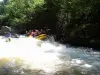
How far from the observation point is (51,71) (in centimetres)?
1205

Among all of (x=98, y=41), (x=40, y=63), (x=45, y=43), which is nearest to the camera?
(x=40, y=63)

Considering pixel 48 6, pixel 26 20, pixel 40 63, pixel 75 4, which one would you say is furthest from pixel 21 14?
pixel 40 63

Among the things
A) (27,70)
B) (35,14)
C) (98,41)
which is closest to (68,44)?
(98,41)

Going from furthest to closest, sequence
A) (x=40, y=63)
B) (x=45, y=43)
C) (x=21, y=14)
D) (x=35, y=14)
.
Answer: (x=21, y=14) < (x=35, y=14) < (x=45, y=43) < (x=40, y=63)

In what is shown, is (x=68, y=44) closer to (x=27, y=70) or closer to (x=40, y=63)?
(x=40, y=63)

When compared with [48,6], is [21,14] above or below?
below

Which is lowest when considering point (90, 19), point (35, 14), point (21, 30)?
point (21, 30)

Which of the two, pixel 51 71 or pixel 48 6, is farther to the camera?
pixel 48 6

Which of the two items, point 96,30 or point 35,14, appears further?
point 35,14

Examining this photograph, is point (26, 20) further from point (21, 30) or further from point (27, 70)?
point (27, 70)

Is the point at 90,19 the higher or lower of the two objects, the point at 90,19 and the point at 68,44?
the higher

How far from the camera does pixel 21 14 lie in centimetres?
5062

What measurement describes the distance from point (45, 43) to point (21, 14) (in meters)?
28.3

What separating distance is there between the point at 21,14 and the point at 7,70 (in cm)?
3902
